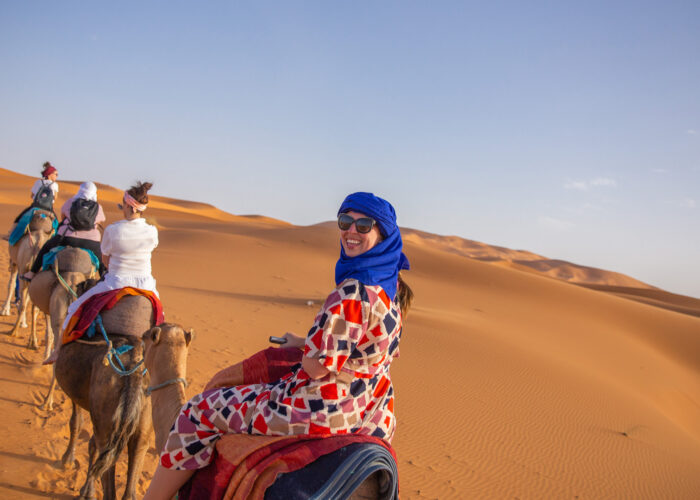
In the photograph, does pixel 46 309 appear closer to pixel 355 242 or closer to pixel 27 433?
pixel 27 433

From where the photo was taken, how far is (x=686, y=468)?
332 inches

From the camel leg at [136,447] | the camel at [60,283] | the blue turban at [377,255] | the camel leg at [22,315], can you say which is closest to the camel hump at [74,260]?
the camel at [60,283]

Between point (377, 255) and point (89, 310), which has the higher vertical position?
point (377, 255)

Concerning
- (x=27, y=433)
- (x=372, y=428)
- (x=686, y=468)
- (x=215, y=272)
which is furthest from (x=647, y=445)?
(x=215, y=272)

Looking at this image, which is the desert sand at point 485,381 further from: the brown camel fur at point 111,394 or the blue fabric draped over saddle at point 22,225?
the blue fabric draped over saddle at point 22,225

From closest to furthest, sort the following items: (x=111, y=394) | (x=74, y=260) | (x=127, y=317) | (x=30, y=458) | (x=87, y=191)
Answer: (x=111, y=394) < (x=127, y=317) < (x=30, y=458) < (x=74, y=260) < (x=87, y=191)

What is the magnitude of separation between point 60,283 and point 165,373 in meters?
3.38

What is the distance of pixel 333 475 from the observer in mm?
2217

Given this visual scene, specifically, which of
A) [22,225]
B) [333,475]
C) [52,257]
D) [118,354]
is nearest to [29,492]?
[118,354]

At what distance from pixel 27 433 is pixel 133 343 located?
8.50ft

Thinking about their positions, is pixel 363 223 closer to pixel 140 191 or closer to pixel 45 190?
pixel 140 191

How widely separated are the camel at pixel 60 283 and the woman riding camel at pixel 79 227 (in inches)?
7.6

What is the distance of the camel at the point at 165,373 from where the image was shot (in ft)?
11.3

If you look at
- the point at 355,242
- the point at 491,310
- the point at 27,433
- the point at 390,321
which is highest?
the point at 355,242
